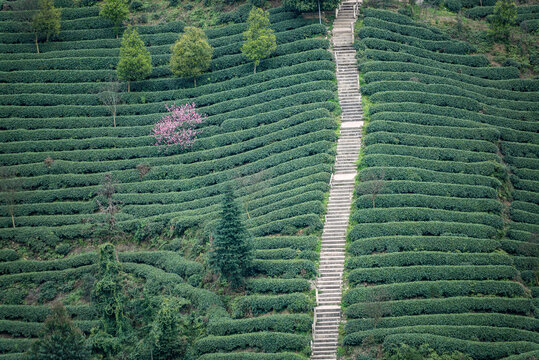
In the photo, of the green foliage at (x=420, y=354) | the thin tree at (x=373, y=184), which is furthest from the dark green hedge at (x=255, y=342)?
the thin tree at (x=373, y=184)

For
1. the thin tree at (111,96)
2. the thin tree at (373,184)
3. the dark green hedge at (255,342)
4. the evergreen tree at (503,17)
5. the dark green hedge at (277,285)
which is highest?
the evergreen tree at (503,17)

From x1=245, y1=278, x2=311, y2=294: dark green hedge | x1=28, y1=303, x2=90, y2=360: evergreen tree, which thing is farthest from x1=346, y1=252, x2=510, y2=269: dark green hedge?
x1=28, y1=303, x2=90, y2=360: evergreen tree

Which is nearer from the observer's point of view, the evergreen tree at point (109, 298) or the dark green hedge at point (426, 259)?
the evergreen tree at point (109, 298)

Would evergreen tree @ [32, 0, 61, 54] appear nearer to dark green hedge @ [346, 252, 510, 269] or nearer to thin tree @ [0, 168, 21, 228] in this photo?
thin tree @ [0, 168, 21, 228]

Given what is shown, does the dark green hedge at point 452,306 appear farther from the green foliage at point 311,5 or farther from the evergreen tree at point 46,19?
the evergreen tree at point 46,19

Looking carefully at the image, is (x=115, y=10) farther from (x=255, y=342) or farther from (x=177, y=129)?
(x=255, y=342)

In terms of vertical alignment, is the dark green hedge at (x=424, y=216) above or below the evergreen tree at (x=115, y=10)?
below
